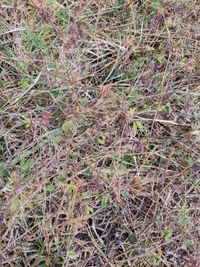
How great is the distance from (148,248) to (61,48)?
2.52ft

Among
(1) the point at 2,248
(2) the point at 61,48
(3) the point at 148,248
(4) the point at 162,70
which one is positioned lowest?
(3) the point at 148,248

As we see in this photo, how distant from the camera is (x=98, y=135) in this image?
1.56m

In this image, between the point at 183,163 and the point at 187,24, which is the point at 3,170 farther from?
the point at 187,24

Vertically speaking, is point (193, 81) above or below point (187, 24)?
below

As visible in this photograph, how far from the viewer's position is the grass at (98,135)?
Answer: 4.74ft

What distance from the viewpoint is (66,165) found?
1.49 m

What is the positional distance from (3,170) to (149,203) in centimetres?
52

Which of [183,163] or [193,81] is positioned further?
[193,81]

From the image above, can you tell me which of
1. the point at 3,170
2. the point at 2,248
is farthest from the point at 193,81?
the point at 2,248

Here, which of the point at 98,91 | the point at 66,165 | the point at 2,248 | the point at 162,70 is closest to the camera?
the point at 2,248

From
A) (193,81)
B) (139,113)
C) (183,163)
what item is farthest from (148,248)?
(193,81)

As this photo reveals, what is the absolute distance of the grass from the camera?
1444mm

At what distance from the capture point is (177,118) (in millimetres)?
1676

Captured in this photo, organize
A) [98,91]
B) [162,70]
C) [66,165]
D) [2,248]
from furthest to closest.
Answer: [162,70] < [98,91] < [66,165] < [2,248]
